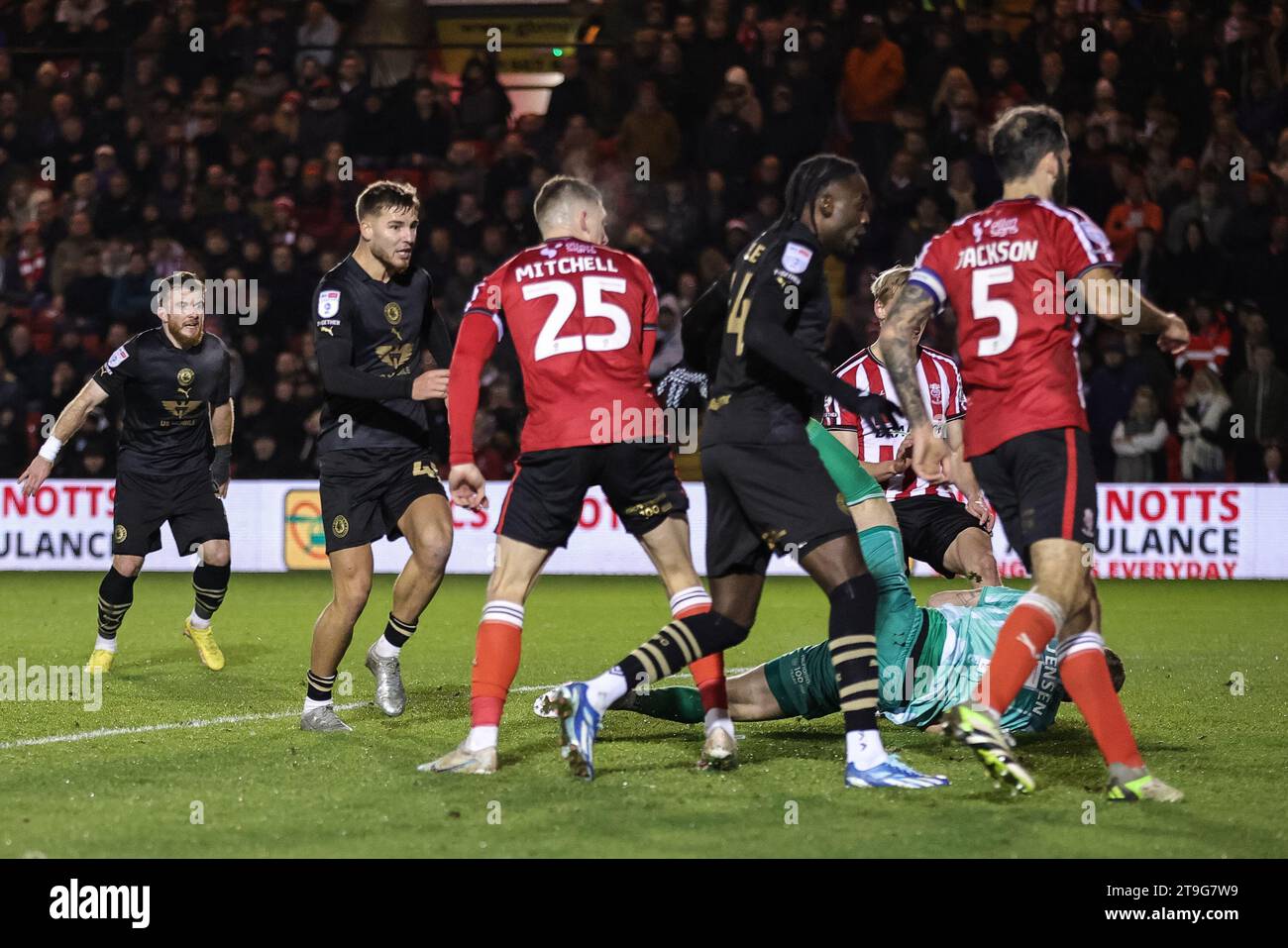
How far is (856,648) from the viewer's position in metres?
5.75

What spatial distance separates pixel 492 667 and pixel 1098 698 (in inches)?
83.7

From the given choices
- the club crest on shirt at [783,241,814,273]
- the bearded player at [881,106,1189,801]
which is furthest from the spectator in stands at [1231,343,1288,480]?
the club crest on shirt at [783,241,814,273]

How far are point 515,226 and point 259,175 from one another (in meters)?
3.21

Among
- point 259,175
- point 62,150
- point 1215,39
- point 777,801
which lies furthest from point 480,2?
point 777,801

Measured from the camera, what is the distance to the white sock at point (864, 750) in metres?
5.70

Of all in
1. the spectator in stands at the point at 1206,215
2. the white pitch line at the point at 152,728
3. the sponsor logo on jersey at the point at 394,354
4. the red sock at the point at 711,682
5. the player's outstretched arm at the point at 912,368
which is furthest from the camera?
the spectator in stands at the point at 1206,215

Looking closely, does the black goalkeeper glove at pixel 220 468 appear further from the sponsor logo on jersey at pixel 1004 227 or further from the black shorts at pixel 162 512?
the sponsor logo on jersey at pixel 1004 227

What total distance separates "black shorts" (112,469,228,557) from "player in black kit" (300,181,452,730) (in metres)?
2.40

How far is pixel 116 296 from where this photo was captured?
18047 mm

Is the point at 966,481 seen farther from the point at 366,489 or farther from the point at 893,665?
the point at 366,489

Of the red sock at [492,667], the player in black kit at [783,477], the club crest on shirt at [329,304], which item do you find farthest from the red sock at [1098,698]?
the club crest on shirt at [329,304]

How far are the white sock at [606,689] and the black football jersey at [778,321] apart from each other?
914mm

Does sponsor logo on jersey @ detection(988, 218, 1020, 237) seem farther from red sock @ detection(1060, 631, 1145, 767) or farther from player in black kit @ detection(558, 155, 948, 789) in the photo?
red sock @ detection(1060, 631, 1145, 767)

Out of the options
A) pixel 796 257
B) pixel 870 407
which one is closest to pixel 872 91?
pixel 796 257
